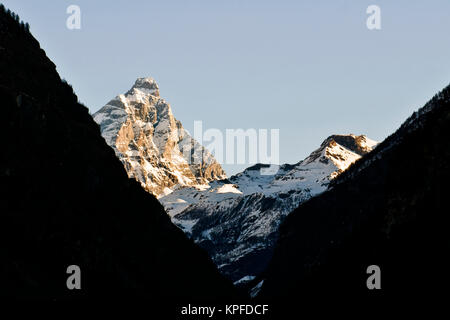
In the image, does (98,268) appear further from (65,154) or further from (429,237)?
(429,237)

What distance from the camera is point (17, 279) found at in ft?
423

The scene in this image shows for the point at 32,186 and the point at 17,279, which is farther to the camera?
the point at 32,186

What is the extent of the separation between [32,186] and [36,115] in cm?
2016
